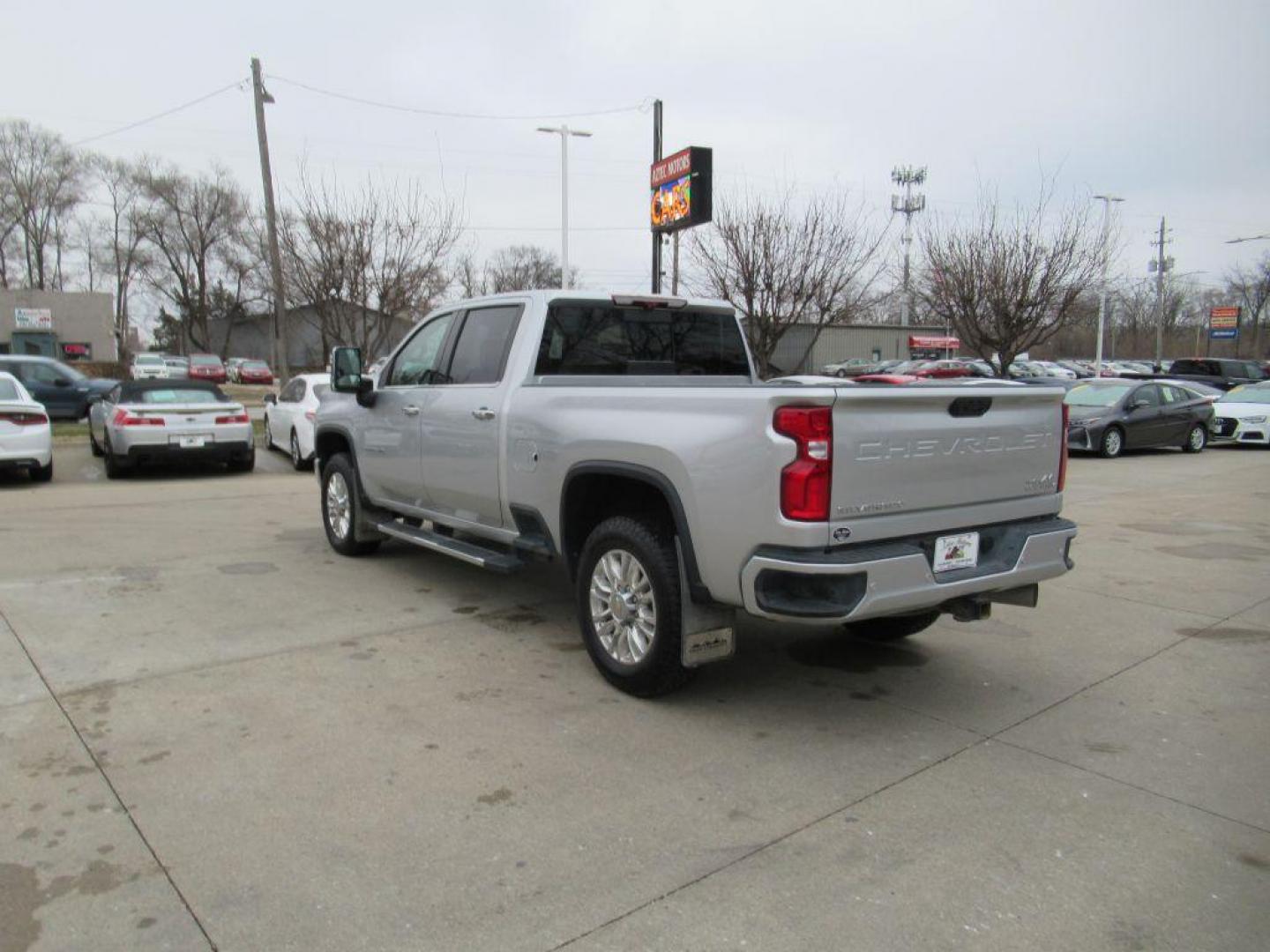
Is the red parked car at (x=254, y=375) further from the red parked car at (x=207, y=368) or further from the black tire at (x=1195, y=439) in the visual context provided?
the black tire at (x=1195, y=439)

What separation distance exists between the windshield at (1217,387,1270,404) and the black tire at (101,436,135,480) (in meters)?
21.4

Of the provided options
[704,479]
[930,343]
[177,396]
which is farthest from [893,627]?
[930,343]

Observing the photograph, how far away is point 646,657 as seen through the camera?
13.8 ft

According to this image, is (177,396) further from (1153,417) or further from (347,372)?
(1153,417)

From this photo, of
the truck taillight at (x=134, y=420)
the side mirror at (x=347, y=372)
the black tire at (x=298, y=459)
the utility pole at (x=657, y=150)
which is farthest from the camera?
the utility pole at (x=657, y=150)

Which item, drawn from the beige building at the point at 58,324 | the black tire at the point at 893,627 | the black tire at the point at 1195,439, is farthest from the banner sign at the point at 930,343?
the black tire at the point at 893,627

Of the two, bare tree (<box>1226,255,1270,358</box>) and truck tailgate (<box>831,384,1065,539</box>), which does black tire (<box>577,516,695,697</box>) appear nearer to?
truck tailgate (<box>831,384,1065,539</box>)

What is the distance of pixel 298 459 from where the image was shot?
14.0 metres

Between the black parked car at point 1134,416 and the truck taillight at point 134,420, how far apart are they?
15242 mm

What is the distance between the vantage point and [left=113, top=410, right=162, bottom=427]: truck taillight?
→ 11992 mm

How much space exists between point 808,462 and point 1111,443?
1632 centimetres

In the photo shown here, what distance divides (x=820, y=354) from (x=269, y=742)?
2244 inches

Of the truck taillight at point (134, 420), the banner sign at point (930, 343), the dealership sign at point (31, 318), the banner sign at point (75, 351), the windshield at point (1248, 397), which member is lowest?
the truck taillight at point (134, 420)

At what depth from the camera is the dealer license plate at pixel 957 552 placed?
12.8 ft
